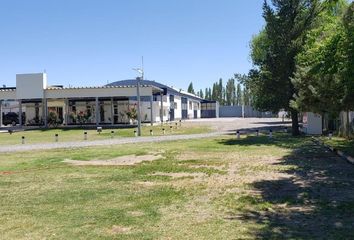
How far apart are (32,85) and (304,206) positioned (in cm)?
5827

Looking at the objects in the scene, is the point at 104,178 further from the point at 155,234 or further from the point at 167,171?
the point at 155,234

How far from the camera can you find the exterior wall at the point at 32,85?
6341 centimetres

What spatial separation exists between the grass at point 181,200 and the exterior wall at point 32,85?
1817 inches

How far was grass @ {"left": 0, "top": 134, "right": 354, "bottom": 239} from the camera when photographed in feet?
26.9

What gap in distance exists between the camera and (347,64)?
741 inches

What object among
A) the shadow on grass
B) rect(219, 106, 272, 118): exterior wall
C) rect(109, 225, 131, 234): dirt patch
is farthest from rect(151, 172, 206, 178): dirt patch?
rect(219, 106, 272, 118): exterior wall

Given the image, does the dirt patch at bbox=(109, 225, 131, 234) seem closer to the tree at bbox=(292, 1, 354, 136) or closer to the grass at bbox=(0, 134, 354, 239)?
the grass at bbox=(0, 134, 354, 239)

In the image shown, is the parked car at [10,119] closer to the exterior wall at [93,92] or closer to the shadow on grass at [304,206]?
the exterior wall at [93,92]

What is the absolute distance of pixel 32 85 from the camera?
63.7 m

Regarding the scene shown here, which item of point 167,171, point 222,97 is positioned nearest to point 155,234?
point 167,171

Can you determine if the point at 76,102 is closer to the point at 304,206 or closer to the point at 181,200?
the point at 181,200

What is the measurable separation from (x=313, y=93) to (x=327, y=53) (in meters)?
6.57

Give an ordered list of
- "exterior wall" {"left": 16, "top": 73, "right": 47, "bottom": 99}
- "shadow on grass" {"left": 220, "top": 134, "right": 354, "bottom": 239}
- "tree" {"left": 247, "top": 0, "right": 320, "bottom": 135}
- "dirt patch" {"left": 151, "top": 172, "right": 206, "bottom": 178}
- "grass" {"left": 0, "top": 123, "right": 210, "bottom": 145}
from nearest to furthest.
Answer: "shadow on grass" {"left": 220, "top": 134, "right": 354, "bottom": 239} → "dirt patch" {"left": 151, "top": 172, "right": 206, "bottom": 178} → "tree" {"left": 247, "top": 0, "right": 320, "bottom": 135} → "grass" {"left": 0, "top": 123, "right": 210, "bottom": 145} → "exterior wall" {"left": 16, "top": 73, "right": 47, "bottom": 99}

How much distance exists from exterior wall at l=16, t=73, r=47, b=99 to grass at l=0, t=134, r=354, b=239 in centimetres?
4614
